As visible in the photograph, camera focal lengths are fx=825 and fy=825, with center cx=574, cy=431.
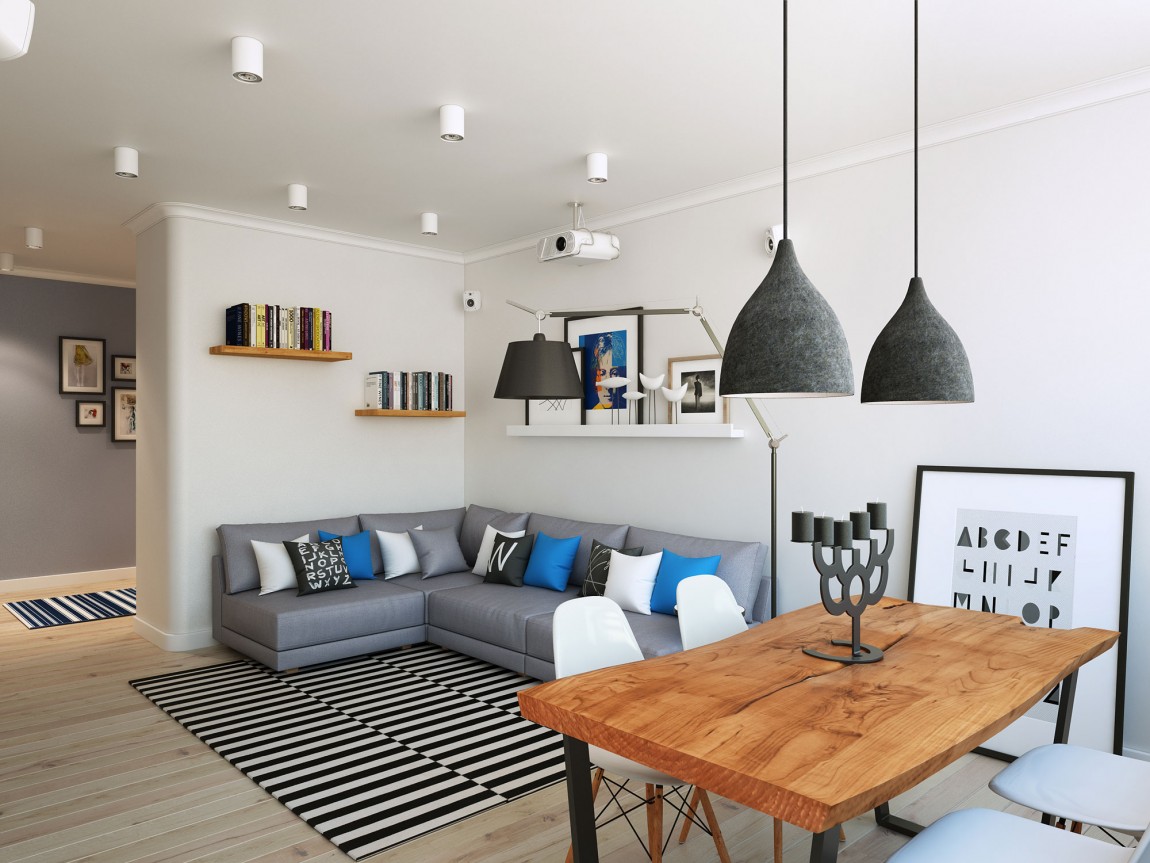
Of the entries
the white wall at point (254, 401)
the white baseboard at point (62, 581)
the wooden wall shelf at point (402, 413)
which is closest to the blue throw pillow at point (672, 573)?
the wooden wall shelf at point (402, 413)

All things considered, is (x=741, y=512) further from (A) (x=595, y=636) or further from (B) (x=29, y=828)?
(B) (x=29, y=828)

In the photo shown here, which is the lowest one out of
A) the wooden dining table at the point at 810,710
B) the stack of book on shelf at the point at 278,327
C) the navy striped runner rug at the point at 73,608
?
the navy striped runner rug at the point at 73,608

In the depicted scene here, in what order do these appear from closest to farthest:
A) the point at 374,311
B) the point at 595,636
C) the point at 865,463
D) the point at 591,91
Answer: the point at 595,636 → the point at 591,91 → the point at 865,463 → the point at 374,311

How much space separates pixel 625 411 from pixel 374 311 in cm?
205

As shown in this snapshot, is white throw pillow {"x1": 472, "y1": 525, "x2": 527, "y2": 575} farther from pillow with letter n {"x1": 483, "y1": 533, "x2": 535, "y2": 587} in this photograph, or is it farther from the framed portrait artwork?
the framed portrait artwork

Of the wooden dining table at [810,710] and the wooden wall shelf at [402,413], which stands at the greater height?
the wooden wall shelf at [402,413]

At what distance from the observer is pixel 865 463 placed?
156 inches

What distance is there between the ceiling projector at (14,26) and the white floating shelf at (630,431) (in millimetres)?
3563

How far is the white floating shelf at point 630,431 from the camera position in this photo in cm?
440

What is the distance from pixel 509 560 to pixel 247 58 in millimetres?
3175

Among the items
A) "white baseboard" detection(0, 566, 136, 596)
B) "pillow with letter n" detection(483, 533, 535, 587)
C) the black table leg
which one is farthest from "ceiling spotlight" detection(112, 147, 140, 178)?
"white baseboard" detection(0, 566, 136, 596)

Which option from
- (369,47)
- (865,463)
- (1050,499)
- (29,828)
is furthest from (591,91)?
(29,828)

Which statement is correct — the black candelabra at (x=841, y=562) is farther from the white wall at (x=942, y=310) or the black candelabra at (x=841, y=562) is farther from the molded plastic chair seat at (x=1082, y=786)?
the white wall at (x=942, y=310)

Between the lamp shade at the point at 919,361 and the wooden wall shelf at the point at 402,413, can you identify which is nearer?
the lamp shade at the point at 919,361
